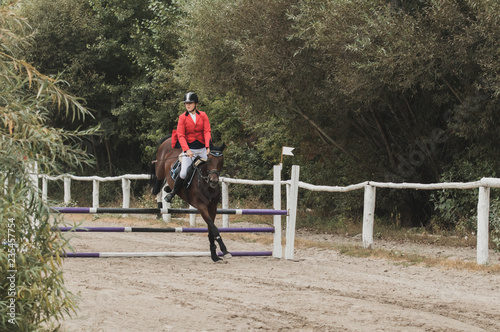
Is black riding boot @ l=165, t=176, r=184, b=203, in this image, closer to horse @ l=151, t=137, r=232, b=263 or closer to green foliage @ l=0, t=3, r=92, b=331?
horse @ l=151, t=137, r=232, b=263

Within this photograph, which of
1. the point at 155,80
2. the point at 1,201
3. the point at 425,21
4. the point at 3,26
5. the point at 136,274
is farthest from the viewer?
the point at 155,80

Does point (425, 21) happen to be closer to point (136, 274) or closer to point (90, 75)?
point (136, 274)

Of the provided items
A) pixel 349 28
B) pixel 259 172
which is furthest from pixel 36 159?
pixel 259 172

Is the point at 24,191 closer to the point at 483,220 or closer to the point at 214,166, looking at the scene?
the point at 214,166

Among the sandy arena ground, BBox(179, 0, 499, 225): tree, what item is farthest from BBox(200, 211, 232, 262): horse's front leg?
BBox(179, 0, 499, 225): tree

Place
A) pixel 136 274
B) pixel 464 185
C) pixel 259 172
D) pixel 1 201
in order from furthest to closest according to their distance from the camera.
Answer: pixel 259 172 → pixel 464 185 → pixel 136 274 → pixel 1 201

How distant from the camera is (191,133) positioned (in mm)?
11289

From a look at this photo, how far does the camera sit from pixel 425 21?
43.9ft

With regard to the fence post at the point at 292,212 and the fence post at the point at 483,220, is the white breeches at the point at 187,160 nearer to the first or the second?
the fence post at the point at 292,212

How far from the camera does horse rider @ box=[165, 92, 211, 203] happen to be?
11164 millimetres

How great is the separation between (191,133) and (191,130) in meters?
0.06

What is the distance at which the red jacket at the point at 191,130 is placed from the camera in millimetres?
11188

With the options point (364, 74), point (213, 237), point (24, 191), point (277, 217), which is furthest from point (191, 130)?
point (24, 191)

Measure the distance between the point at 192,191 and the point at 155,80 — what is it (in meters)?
18.2
